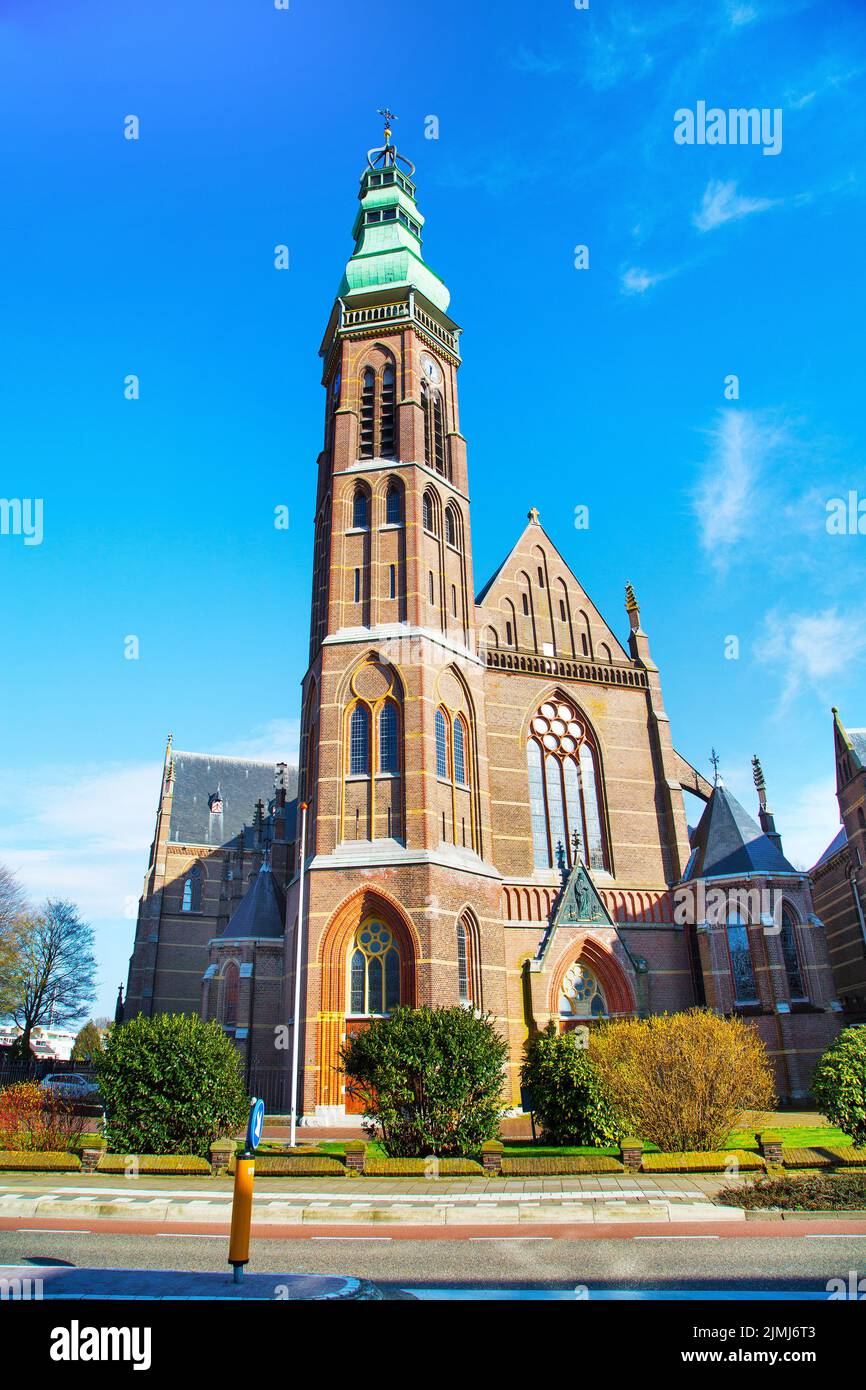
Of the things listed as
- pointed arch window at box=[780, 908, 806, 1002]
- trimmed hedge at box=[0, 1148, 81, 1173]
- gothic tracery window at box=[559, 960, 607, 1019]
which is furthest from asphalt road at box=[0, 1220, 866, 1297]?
pointed arch window at box=[780, 908, 806, 1002]

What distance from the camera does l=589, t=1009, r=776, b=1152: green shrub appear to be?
55.0 feet

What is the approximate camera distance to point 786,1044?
27.2 m

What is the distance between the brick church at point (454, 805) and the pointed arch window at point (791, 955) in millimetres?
72

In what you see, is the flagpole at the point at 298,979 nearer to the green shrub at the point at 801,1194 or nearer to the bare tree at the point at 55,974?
the green shrub at the point at 801,1194

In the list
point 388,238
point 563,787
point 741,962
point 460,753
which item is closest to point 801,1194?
point 741,962

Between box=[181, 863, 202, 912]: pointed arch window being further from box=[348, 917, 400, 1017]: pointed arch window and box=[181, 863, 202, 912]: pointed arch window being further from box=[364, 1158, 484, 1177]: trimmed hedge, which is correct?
box=[364, 1158, 484, 1177]: trimmed hedge

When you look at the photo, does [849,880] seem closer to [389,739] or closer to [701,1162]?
[389,739]

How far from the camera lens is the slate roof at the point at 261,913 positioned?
113 ft

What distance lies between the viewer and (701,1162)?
50.9 feet

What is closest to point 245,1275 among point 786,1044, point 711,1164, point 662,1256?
point 662,1256

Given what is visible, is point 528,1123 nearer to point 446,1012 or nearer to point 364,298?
point 446,1012

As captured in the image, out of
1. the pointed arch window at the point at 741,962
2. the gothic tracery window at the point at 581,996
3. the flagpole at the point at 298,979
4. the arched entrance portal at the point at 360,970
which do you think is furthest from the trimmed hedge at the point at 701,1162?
the pointed arch window at the point at 741,962

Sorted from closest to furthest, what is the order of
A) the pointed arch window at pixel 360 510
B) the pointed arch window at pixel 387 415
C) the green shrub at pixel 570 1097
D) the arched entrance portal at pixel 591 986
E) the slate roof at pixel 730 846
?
1. the green shrub at pixel 570 1097
2. the arched entrance portal at pixel 591 986
3. the slate roof at pixel 730 846
4. the pointed arch window at pixel 360 510
5. the pointed arch window at pixel 387 415

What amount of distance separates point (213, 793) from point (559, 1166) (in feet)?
133
